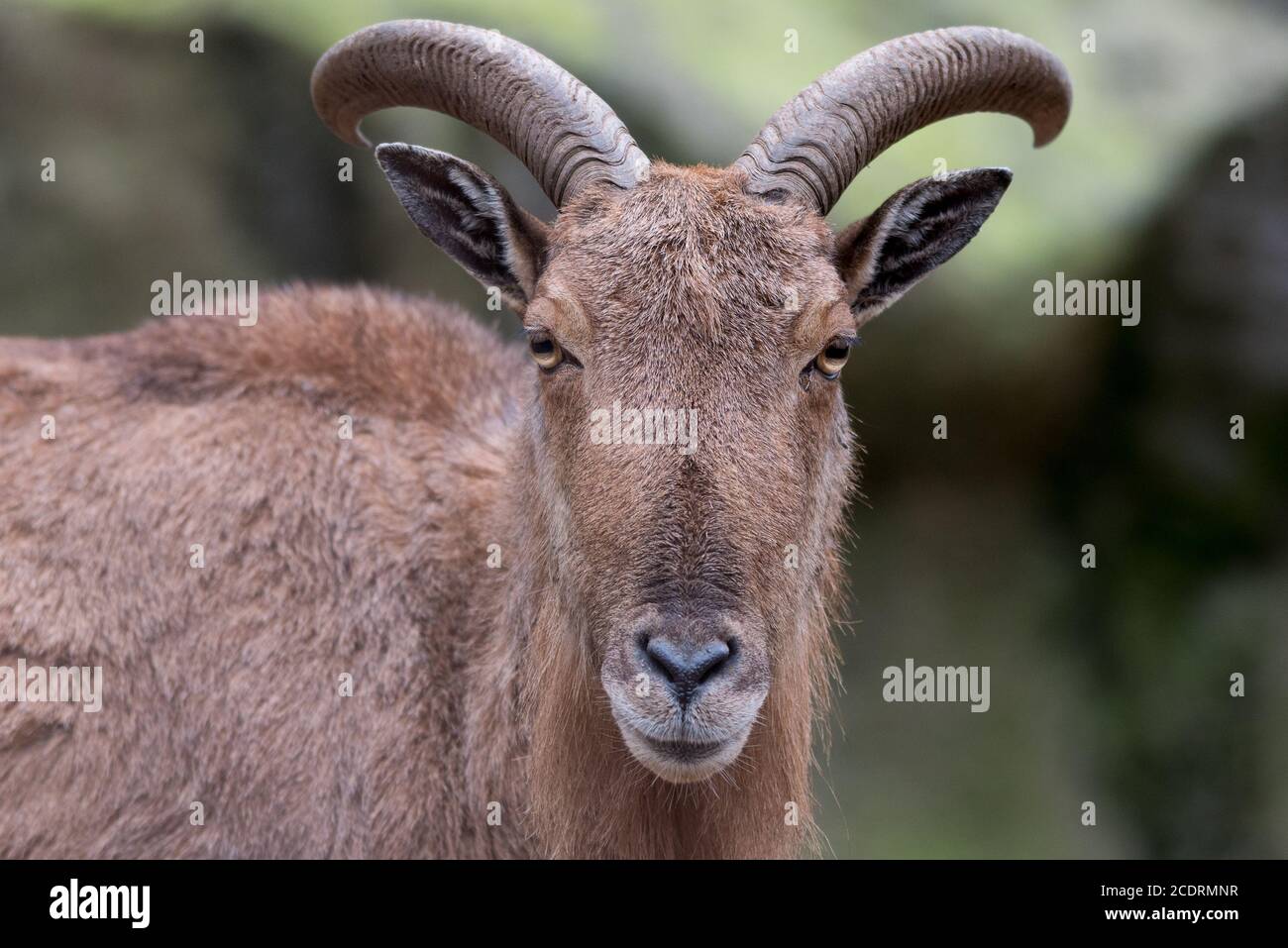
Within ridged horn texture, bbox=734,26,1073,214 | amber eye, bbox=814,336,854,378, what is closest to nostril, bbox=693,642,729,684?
amber eye, bbox=814,336,854,378

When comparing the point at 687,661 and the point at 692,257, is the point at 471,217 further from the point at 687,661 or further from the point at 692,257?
the point at 687,661

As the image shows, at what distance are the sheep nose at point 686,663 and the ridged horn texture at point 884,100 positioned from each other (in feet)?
7.68

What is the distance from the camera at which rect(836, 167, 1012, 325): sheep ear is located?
21.6ft

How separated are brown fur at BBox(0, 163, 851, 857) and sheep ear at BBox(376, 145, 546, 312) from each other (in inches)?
10.1

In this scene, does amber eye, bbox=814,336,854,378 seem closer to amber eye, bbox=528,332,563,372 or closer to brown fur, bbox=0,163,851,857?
brown fur, bbox=0,163,851,857

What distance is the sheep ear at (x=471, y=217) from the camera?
6.47 m

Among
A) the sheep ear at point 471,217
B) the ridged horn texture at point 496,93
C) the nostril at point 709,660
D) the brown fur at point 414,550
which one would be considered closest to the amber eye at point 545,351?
the brown fur at point 414,550

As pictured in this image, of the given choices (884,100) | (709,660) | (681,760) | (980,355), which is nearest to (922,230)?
(884,100)

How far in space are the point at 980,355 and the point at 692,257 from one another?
7.31 metres

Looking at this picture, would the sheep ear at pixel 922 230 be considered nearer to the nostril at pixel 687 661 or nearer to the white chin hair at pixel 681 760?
the nostril at pixel 687 661

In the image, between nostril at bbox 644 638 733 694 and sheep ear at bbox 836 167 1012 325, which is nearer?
nostril at bbox 644 638 733 694

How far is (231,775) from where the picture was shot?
667 cm

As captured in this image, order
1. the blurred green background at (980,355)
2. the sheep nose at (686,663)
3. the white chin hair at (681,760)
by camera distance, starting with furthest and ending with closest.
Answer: the blurred green background at (980,355)
the white chin hair at (681,760)
the sheep nose at (686,663)

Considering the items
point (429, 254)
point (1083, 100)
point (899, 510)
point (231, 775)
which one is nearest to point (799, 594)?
point (231, 775)
